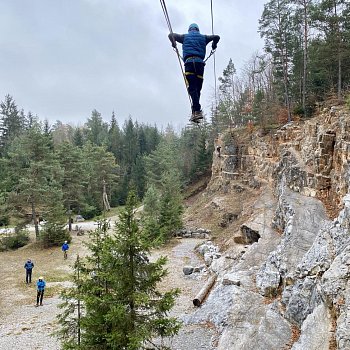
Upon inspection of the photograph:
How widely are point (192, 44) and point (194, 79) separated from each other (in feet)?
2.82

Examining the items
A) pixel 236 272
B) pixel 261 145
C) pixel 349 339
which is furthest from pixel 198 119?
pixel 261 145

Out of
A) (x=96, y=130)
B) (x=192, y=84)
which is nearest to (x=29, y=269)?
(x=192, y=84)

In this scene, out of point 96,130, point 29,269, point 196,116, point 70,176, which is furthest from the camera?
point 96,130

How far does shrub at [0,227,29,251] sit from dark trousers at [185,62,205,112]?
A: 3031 cm

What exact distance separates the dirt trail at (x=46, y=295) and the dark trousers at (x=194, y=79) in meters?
5.33

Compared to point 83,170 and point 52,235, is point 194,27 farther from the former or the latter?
point 83,170

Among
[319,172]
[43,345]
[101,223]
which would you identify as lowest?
[43,345]

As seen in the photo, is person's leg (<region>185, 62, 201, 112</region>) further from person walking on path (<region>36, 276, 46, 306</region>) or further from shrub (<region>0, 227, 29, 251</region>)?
shrub (<region>0, 227, 29, 251</region>)

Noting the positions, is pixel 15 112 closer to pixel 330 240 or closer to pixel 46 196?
pixel 46 196

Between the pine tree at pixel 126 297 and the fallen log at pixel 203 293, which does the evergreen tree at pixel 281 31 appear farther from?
the pine tree at pixel 126 297

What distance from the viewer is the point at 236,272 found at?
15.9 meters

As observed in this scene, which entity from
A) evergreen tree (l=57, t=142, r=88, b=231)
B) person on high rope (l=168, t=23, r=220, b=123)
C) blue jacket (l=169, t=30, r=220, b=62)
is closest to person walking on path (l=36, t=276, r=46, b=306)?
person on high rope (l=168, t=23, r=220, b=123)

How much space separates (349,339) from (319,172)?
39.5 feet

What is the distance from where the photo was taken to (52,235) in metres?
32.6
